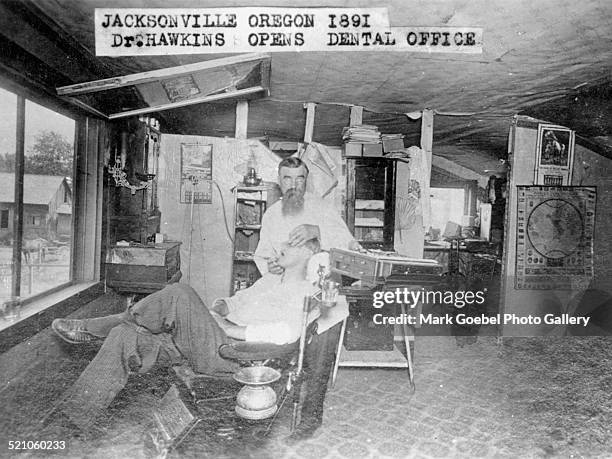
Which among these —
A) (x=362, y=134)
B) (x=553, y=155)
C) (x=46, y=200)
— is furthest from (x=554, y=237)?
(x=46, y=200)

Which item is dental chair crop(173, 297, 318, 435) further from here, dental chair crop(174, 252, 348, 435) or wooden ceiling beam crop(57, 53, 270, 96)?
wooden ceiling beam crop(57, 53, 270, 96)

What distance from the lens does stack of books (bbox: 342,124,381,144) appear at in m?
4.30

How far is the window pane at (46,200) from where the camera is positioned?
8.98ft

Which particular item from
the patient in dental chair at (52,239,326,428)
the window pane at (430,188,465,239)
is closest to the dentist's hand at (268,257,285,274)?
the patient in dental chair at (52,239,326,428)

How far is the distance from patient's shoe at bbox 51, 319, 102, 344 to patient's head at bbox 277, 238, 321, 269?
4.45ft

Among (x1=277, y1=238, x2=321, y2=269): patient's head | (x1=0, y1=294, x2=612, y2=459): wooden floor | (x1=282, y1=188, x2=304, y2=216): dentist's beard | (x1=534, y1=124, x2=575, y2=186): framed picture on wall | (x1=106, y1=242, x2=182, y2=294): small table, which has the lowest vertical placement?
(x1=0, y1=294, x2=612, y2=459): wooden floor

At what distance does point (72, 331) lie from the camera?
283cm

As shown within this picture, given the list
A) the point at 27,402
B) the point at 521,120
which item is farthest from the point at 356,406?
the point at 521,120

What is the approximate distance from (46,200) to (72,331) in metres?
0.84

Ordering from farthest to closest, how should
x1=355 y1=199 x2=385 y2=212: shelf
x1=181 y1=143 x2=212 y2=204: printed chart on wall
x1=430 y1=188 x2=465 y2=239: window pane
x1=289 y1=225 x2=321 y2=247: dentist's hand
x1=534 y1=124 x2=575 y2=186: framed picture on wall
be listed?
x1=430 y1=188 x2=465 y2=239: window pane → x1=534 y1=124 x2=575 y2=186: framed picture on wall → x1=355 y1=199 x2=385 y2=212: shelf → x1=181 y1=143 x2=212 y2=204: printed chart on wall → x1=289 y1=225 x2=321 y2=247: dentist's hand

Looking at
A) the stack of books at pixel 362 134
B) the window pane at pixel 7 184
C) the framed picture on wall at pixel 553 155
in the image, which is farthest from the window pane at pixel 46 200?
the framed picture on wall at pixel 553 155

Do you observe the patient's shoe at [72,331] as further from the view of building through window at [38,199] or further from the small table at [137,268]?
the small table at [137,268]

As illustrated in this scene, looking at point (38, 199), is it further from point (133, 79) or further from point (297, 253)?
point (297, 253)

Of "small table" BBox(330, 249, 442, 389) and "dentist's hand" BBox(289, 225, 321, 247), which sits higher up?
"dentist's hand" BBox(289, 225, 321, 247)
